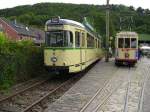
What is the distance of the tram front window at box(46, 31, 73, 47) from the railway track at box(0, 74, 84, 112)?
1997 mm

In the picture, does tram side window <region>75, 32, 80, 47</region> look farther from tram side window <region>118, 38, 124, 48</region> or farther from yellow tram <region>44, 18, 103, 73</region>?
tram side window <region>118, 38, 124, 48</region>

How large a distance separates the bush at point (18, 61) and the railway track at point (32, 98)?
64 centimetres

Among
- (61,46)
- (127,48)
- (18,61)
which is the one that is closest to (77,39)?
(61,46)

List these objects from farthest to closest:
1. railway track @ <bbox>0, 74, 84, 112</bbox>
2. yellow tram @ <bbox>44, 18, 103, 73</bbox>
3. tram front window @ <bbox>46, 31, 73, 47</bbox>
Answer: tram front window @ <bbox>46, 31, 73, 47</bbox>
yellow tram @ <bbox>44, 18, 103, 73</bbox>
railway track @ <bbox>0, 74, 84, 112</bbox>

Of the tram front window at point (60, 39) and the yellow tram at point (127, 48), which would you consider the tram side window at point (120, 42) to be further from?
the tram front window at point (60, 39)

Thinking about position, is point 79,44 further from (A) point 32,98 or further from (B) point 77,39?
(A) point 32,98

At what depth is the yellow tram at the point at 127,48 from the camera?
3053 cm

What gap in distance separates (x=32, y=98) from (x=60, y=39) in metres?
5.58

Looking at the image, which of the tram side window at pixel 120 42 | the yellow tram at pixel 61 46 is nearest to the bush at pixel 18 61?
the yellow tram at pixel 61 46

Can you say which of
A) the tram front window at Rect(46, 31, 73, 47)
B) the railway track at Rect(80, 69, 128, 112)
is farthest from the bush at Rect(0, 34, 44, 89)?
the railway track at Rect(80, 69, 128, 112)

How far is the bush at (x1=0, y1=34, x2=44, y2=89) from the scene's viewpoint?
46.8ft

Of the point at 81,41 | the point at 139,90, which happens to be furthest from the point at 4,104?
the point at 81,41

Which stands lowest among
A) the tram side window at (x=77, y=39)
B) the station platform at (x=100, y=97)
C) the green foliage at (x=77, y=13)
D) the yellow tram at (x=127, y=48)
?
the station platform at (x=100, y=97)

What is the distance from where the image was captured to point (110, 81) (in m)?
20.3
